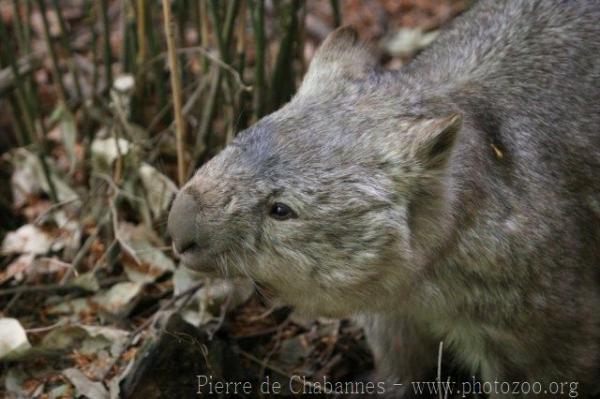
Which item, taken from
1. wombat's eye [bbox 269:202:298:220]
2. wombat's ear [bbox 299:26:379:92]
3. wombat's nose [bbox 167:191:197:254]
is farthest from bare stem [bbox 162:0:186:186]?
wombat's eye [bbox 269:202:298:220]

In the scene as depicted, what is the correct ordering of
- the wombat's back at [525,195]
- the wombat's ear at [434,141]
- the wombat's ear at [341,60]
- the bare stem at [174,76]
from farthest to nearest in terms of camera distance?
the bare stem at [174,76]
the wombat's ear at [341,60]
the wombat's back at [525,195]
the wombat's ear at [434,141]

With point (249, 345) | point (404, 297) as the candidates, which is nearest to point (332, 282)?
point (404, 297)

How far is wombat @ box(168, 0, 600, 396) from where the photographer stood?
3.02 meters

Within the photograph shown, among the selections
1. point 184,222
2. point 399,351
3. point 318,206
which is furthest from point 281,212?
point 399,351

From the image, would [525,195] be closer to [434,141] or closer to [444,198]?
[444,198]

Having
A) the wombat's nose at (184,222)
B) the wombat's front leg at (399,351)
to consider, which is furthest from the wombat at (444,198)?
the wombat's front leg at (399,351)

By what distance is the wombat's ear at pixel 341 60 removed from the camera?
3482 mm

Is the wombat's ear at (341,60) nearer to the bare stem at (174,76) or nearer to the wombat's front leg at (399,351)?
the bare stem at (174,76)

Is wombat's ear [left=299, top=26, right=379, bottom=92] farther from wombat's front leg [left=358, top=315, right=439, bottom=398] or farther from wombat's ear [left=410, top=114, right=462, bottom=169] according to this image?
wombat's front leg [left=358, top=315, right=439, bottom=398]

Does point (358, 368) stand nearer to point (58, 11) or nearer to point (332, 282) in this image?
point (332, 282)

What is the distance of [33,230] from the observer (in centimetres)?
477

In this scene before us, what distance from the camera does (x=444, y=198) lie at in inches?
122

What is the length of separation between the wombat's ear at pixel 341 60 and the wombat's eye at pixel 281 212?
645 millimetres

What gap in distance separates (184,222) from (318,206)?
0.46 meters
